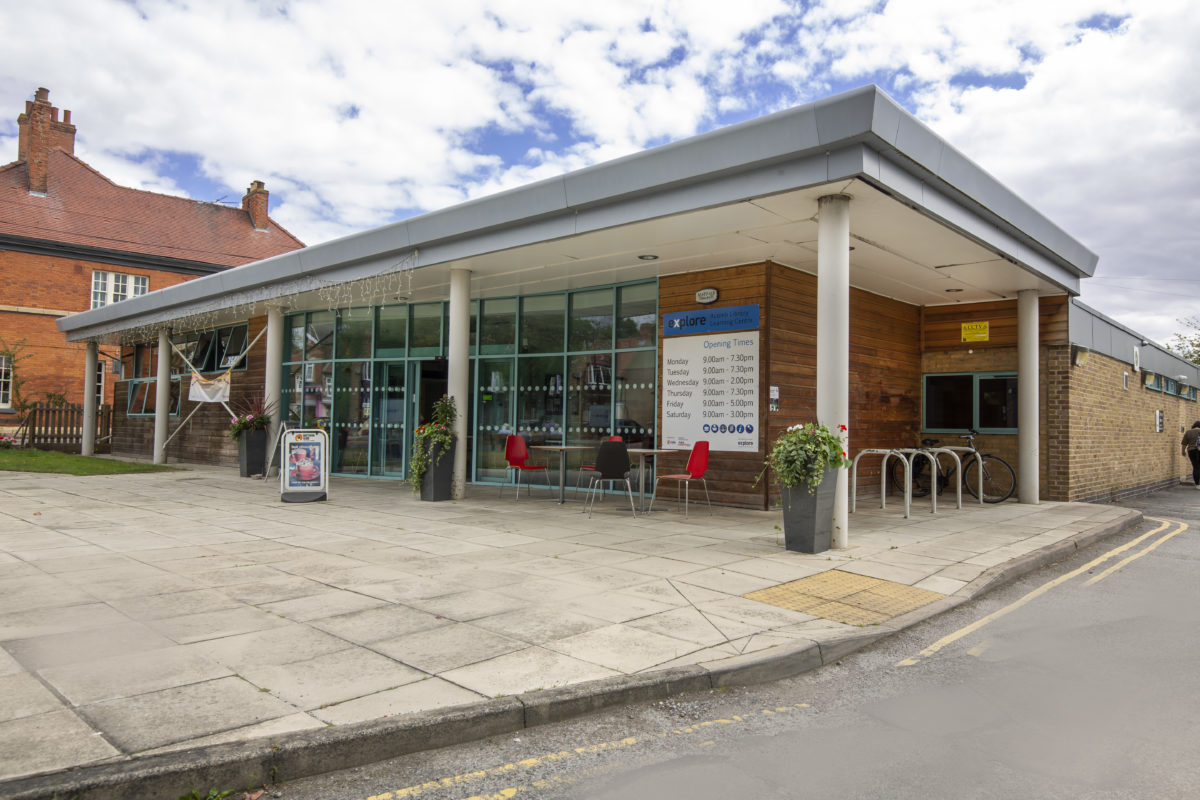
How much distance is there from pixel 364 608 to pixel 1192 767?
4.32 meters

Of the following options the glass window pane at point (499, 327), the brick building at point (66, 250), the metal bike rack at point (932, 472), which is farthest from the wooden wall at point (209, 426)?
the metal bike rack at point (932, 472)

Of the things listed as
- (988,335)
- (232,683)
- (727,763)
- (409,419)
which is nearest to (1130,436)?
(988,335)

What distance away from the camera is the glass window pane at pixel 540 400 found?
13.0 m

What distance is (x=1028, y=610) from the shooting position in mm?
5562

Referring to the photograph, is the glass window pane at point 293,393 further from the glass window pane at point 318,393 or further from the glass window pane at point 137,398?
the glass window pane at point 137,398

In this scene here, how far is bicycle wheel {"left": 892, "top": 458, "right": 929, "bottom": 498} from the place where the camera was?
12891mm

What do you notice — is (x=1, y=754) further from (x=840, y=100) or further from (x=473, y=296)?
(x=473, y=296)

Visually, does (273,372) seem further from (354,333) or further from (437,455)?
(437,455)

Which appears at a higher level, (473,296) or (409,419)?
(473,296)

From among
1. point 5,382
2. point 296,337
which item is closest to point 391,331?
point 296,337

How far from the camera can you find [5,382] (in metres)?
28.0

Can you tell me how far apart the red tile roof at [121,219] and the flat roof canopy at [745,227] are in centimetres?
2133

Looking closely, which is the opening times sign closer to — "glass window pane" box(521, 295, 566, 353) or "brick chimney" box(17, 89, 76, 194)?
"glass window pane" box(521, 295, 566, 353)

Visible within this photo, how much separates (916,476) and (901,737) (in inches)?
418
